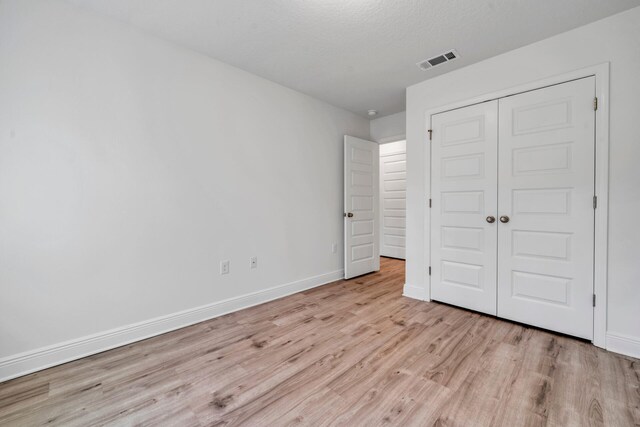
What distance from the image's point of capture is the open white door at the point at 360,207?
392 cm

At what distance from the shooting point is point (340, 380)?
169 centimetres

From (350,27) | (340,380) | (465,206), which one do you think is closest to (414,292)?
(465,206)

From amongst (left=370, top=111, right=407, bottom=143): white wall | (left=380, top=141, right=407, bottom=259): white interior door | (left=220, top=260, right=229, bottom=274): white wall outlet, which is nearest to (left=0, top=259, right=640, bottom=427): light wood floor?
(left=220, top=260, right=229, bottom=274): white wall outlet

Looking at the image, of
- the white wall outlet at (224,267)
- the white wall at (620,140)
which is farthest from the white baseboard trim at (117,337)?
the white wall at (620,140)

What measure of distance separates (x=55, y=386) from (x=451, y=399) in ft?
7.81

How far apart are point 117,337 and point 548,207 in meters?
3.69

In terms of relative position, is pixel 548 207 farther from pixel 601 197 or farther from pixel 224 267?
pixel 224 267

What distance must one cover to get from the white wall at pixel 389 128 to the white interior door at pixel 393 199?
1.40 meters

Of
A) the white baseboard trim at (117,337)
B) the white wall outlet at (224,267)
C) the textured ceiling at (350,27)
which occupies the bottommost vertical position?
the white baseboard trim at (117,337)

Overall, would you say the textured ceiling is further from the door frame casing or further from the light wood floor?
the light wood floor

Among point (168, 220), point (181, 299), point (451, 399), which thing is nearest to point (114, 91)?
point (168, 220)

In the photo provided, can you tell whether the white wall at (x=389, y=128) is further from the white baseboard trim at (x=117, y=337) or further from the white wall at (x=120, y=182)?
the white baseboard trim at (x=117, y=337)

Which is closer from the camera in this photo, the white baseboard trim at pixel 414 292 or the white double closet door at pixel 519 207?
the white double closet door at pixel 519 207

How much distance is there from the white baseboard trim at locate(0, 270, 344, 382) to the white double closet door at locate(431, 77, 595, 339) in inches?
83.1
